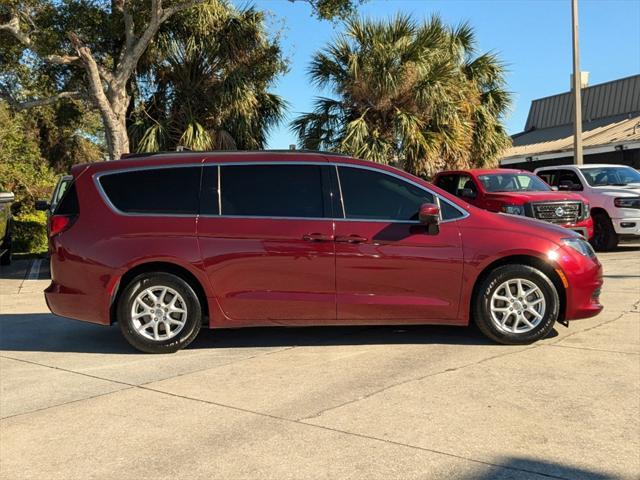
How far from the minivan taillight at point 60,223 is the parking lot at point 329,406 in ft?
3.98

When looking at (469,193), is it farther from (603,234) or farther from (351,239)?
(351,239)

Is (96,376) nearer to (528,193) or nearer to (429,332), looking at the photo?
(429,332)

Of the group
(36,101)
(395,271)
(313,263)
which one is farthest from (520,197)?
(36,101)

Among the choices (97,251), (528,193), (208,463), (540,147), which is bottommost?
(208,463)

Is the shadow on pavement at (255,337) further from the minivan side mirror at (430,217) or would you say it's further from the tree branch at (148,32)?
the tree branch at (148,32)

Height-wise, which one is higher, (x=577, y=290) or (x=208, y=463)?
(x=577, y=290)

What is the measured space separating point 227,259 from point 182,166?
39.6 inches

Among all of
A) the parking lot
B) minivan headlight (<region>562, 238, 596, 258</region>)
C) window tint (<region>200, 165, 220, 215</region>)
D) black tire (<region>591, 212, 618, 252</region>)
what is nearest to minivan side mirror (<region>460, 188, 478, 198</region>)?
black tire (<region>591, 212, 618, 252</region>)

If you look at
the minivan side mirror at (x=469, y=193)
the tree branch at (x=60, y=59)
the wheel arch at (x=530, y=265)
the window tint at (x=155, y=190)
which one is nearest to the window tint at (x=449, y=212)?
the wheel arch at (x=530, y=265)

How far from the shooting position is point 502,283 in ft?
19.4

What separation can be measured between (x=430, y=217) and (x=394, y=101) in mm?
10898

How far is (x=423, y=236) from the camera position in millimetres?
5883

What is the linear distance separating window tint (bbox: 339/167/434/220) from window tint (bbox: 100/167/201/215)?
4.67ft

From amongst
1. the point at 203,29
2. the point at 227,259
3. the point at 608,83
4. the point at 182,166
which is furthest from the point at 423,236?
the point at 608,83
